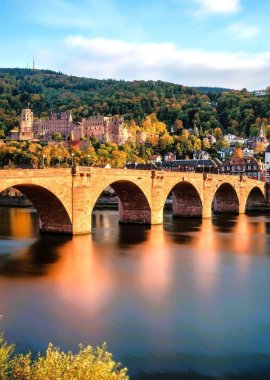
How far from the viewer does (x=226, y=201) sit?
229 ft

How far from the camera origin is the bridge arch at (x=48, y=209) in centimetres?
3444

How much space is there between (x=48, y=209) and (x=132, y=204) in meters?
13.7

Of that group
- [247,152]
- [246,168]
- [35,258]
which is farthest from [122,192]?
[247,152]

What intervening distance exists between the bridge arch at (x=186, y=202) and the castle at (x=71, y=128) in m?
104

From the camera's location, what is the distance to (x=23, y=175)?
31.4 meters

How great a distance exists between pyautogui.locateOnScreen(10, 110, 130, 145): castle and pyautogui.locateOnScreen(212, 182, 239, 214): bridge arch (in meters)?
93.6

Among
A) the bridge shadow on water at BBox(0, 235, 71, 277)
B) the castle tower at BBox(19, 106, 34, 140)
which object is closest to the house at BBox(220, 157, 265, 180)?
the bridge shadow on water at BBox(0, 235, 71, 277)

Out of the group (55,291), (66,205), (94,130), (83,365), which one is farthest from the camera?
(94,130)

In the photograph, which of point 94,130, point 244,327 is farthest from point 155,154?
point 244,327

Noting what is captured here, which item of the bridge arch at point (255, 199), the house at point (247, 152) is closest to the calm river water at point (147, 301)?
Result: the bridge arch at point (255, 199)

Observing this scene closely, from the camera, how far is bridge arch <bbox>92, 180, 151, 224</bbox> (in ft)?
150

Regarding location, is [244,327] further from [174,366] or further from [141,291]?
[141,291]

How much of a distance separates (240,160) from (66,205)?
73503mm

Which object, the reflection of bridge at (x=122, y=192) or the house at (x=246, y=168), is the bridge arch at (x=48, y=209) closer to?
the reflection of bridge at (x=122, y=192)
